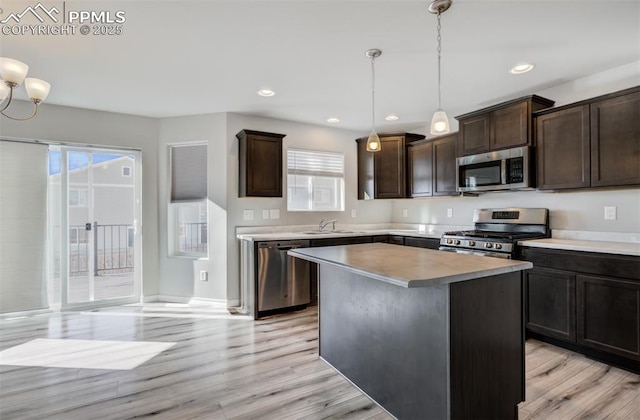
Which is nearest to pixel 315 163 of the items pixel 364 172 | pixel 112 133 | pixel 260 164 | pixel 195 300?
pixel 364 172

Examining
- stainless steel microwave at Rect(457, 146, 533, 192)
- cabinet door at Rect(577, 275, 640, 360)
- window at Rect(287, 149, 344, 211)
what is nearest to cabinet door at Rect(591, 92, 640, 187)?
stainless steel microwave at Rect(457, 146, 533, 192)

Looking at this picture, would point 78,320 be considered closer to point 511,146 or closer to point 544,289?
point 544,289

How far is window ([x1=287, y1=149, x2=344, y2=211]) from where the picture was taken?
4.77m

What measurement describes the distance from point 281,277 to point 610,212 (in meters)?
3.35

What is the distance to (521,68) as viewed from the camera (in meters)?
2.95

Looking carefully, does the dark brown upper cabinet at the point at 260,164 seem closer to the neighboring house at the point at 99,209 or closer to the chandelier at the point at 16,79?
the neighboring house at the point at 99,209

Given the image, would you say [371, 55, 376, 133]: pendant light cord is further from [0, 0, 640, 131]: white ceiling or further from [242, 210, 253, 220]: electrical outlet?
[242, 210, 253, 220]: electrical outlet

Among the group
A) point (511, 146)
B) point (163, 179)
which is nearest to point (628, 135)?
point (511, 146)

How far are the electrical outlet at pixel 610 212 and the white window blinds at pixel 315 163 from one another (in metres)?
3.20

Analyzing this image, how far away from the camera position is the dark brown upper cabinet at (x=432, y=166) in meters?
4.22

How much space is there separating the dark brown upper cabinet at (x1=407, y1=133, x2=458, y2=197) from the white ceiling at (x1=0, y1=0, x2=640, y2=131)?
62cm

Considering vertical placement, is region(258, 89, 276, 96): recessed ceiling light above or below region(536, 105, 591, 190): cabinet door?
above

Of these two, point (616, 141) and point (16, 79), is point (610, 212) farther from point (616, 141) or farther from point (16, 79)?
point (16, 79)

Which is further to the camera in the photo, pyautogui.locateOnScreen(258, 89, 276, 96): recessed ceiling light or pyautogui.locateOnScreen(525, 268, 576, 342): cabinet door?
pyautogui.locateOnScreen(258, 89, 276, 96): recessed ceiling light
